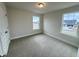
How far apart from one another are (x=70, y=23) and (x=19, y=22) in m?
3.14

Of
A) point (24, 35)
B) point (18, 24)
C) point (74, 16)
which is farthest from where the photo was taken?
point (24, 35)

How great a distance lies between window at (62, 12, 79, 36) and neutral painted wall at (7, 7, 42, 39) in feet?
8.14

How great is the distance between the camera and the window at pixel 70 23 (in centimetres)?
288

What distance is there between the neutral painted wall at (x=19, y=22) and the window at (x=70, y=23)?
2.48 meters

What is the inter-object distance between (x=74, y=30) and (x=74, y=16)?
0.68 meters

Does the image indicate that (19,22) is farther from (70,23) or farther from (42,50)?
(70,23)

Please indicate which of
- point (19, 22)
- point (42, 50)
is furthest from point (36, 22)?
point (42, 50)

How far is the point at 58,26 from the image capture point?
12.4 feet

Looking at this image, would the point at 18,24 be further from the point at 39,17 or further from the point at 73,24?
the point at 73,24

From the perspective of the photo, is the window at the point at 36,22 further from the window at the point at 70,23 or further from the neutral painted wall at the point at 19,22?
the window at the point at 70,23

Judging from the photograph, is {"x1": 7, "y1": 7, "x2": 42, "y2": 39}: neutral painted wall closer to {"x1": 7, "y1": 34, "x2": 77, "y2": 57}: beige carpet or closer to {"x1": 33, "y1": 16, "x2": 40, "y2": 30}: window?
{"x1": 33, "y1": 16, "x2": 40, "y2": 30}: window

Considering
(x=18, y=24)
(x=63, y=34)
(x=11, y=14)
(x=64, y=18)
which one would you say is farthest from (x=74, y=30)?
(x=11, y=14)

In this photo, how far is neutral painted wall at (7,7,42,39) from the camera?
375cm

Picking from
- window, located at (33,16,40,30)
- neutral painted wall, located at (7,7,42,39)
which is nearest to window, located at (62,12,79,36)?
window, located at (33,16,40,30)
